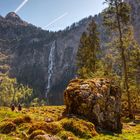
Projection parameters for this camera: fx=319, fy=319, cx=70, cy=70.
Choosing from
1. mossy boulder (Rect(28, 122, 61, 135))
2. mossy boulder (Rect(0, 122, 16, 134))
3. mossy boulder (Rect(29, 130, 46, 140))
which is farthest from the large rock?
mossy boulder (Rect(29, 130, 46, 140))

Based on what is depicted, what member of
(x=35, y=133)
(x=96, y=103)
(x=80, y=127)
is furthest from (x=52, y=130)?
(x=96, y=103)

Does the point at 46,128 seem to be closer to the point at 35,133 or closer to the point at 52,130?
the point at 52,130

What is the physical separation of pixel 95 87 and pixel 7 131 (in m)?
9.51

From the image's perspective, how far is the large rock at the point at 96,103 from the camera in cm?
2772

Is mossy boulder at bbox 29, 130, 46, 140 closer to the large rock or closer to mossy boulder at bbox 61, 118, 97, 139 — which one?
mossy boulder at bbox 61, 118, 97, 139

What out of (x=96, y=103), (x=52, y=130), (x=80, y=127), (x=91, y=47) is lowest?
(x=52, y=130)

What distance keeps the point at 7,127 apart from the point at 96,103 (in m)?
8.18

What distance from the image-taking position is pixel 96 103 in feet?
91.9

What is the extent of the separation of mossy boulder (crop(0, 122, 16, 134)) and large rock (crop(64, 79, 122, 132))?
6.04 m

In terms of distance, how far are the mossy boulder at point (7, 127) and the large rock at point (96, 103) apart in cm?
604

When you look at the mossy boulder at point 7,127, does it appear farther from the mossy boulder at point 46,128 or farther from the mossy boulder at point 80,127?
the mossy boulder at point 80,127

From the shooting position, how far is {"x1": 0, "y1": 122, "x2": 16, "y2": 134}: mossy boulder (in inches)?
932

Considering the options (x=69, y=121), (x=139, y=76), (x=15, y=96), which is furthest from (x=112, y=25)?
(x=15, y=96)

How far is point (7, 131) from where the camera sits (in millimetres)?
23641
